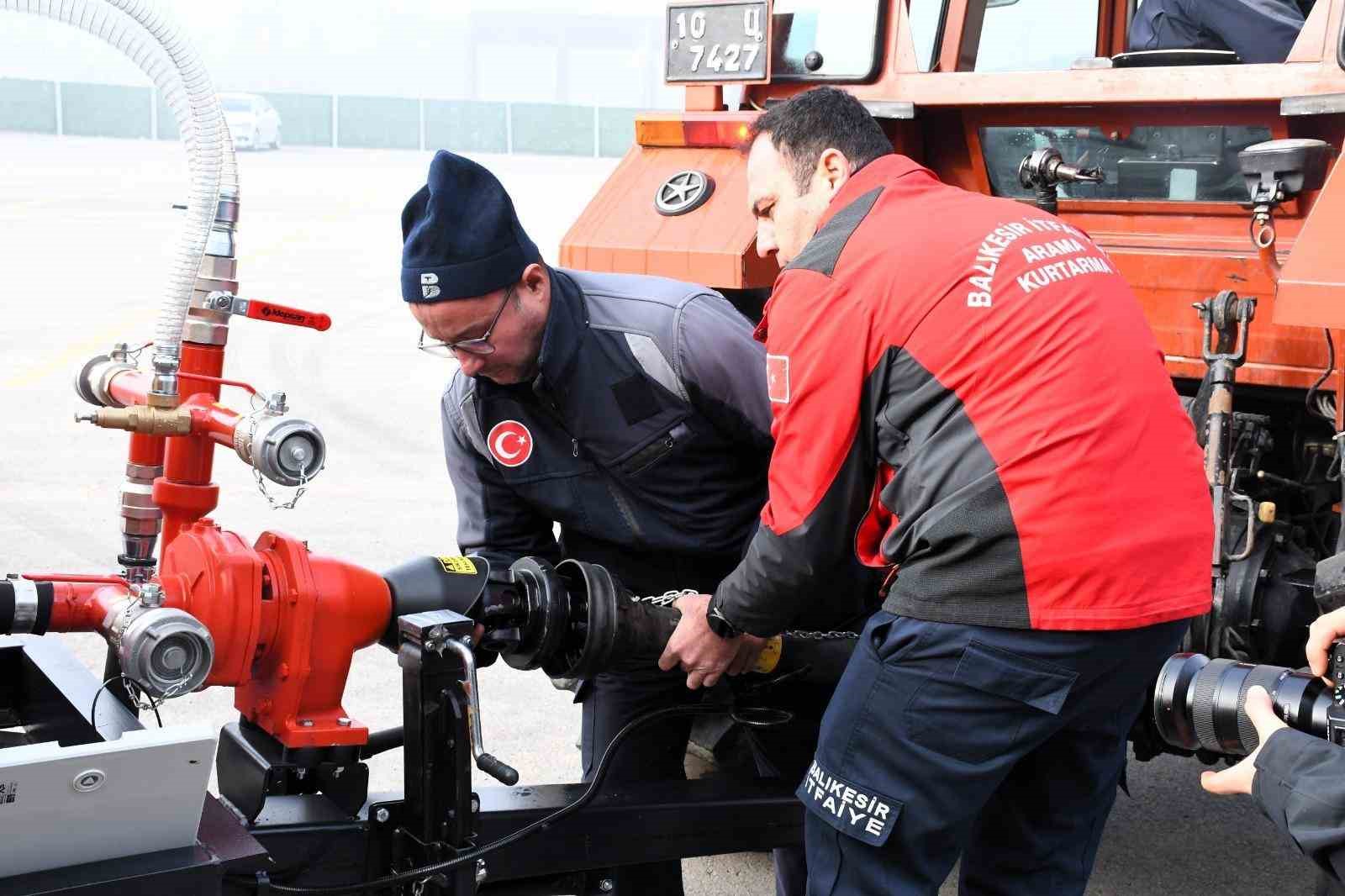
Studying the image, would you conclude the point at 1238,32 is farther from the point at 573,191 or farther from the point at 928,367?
the point at 573,191

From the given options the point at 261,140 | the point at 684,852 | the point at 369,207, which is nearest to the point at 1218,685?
the point at 684,852

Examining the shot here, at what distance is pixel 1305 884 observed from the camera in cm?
350

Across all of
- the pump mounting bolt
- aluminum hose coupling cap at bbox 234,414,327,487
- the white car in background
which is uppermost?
the white car in background

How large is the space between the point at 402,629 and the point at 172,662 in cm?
34

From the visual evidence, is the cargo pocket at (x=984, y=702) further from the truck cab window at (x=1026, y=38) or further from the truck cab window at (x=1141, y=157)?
Result: the truck cab window at (x=1026, y=38)

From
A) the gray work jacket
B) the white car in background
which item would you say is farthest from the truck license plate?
the white car in background

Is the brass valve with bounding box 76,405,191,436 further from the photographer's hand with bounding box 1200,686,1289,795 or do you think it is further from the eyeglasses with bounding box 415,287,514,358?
the photographer's hand with bounding box 1200,686,1289,795

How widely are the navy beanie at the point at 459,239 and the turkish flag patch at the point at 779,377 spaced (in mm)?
587

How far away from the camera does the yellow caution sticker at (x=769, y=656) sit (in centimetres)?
255

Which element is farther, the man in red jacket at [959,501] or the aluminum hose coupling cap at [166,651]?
the man in red jacket at [959,501]

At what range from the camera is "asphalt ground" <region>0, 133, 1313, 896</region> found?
12.4 ft

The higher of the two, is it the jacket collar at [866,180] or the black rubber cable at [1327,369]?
the jacket collar at [866,180]

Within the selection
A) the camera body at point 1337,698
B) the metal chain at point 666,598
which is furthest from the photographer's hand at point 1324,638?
the metal chain at point 666,598

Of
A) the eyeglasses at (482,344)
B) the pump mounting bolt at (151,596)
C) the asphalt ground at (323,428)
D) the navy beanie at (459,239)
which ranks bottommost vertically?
the asphalt ground at (323,428)
